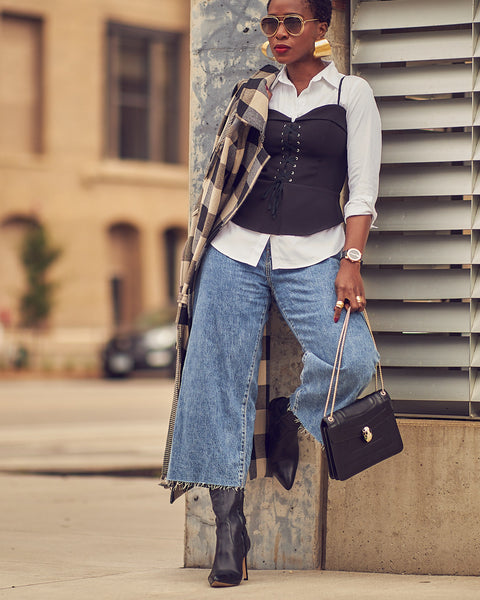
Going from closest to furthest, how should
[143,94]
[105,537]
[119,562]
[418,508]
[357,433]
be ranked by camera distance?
[357,433], [418,508], [119,562], [105,537], [143,94]

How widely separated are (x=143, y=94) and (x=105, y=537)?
95.4ft

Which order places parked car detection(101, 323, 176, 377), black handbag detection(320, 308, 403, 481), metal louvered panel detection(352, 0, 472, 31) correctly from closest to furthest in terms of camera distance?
black handbag detection(320, 308, 403, 481)
metal louvered panel detection(352, 0, 472, 31)
parked car detection(101, 323, 176, 377)

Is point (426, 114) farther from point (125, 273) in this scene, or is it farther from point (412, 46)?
point (125, 273)

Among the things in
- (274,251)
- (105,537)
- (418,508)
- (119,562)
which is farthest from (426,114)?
(105,537)

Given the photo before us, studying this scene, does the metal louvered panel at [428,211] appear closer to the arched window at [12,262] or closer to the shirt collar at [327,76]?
the shirt collar at [327,76]

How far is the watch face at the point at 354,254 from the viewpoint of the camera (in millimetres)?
4199

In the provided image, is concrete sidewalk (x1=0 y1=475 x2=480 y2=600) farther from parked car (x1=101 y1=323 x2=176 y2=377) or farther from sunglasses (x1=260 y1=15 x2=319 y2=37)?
parked car (x1=101 y1=323 x2=176 y2=377)

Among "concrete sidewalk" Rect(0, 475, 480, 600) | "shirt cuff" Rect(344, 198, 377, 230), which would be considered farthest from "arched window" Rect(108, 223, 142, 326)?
"shirt cuff" Rect(344, 198, 377, 230)

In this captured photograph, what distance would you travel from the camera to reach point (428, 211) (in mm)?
4684

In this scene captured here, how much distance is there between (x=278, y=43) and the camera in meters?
4.31

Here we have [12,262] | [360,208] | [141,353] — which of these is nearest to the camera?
[360,208]

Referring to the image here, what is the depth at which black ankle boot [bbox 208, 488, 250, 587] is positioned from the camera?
4.37m

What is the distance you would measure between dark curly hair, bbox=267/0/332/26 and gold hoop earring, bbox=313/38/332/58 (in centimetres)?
8

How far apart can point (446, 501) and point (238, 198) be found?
4.33 feet
